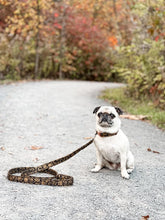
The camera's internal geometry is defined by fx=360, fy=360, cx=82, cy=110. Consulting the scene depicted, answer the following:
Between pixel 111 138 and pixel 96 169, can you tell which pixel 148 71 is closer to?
pixel 96 169

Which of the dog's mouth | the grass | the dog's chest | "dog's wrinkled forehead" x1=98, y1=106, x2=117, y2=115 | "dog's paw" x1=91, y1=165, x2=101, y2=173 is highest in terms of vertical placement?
"dog's wrinkled forehead" x1=98, y1=106, x2=117, y2=115

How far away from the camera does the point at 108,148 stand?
168 inches

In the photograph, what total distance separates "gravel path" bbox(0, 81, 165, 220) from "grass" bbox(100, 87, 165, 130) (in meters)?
0.49

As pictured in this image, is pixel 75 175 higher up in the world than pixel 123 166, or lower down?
lower down

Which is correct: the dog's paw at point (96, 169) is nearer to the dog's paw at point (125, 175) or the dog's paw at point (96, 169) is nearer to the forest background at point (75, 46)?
the dog's paw at point (125, 175)

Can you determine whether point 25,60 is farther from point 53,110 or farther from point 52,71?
point 53,110

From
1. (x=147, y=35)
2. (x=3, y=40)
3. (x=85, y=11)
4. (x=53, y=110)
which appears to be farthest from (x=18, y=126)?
(x=85, y=11)

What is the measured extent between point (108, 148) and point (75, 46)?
21.8 metres

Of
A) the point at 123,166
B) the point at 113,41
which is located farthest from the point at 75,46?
the point at 123,166

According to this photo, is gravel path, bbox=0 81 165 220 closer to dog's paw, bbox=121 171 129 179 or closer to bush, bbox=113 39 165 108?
dog's paw, bbox=121 171 129 179

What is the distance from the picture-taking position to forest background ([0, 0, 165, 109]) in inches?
466

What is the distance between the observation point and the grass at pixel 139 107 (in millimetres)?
9070

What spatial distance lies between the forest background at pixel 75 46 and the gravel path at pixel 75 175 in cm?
349

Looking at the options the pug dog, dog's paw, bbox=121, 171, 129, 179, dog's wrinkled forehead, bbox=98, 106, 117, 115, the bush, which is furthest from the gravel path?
the bush
